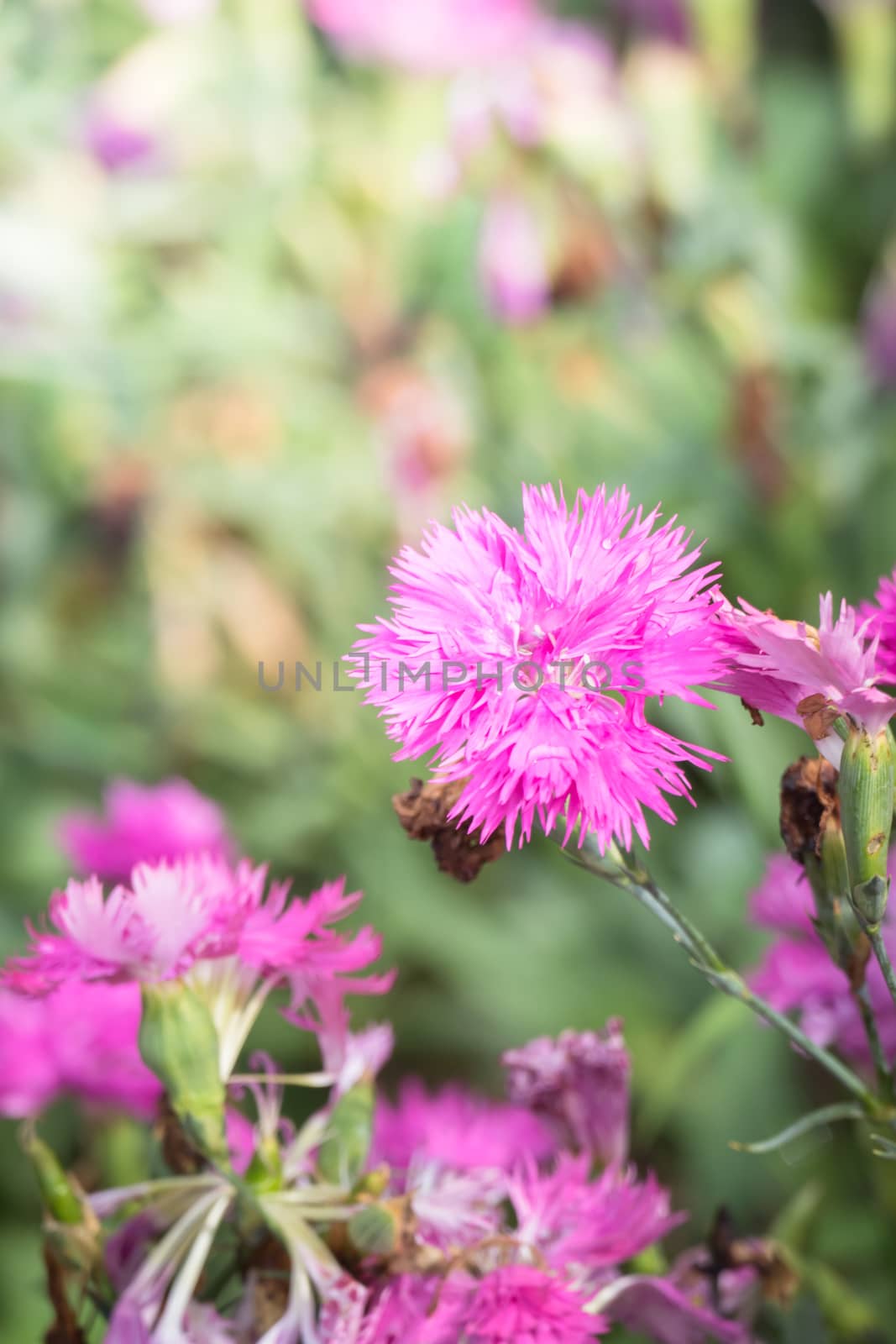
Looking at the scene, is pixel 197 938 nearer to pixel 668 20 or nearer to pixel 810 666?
pixel 810 666

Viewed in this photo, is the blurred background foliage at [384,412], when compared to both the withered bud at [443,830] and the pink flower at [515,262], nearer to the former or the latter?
the pink flower at [515,262]

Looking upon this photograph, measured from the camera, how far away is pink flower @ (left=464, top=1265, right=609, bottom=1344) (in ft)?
1.06

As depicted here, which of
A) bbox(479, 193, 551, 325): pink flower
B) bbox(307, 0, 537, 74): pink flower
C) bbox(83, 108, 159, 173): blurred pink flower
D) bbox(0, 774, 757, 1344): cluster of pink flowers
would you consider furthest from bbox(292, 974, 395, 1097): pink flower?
bbox(307, 0, 537, 74): pink flower

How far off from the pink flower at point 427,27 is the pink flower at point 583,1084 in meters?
1.23

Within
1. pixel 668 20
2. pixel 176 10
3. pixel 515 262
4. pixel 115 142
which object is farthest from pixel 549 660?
pixel 668 20

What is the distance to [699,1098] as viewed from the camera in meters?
0.85

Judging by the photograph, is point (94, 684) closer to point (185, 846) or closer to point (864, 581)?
point (185, 846)

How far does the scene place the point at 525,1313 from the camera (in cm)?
33

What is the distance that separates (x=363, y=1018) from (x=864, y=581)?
1.62 ft

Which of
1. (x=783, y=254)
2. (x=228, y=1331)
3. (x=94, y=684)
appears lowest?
(x=228, y=1331)

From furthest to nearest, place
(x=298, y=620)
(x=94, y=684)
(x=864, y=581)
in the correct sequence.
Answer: (x=298, y=620) → (x=94, y=684) → (x=864, y=581)

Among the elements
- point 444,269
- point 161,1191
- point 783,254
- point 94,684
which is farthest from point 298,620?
point 161,1191

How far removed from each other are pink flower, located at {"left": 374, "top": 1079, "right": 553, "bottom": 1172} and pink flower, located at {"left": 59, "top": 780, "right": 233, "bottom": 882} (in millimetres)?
287

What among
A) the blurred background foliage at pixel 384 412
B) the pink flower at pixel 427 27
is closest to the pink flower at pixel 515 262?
the blurred background foliage at pixel 384 412
